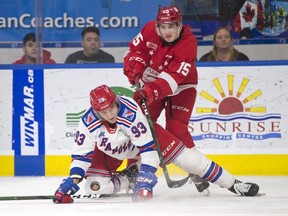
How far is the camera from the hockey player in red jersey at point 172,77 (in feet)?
18.3

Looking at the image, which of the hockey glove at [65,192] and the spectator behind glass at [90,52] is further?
the spectator behind glass at [90,52]

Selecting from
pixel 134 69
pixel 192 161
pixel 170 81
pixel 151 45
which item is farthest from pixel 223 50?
pixel 192 161

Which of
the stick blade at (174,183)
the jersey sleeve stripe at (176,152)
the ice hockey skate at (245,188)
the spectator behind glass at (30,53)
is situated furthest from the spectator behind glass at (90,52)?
the ice hockey skate at (245,188)

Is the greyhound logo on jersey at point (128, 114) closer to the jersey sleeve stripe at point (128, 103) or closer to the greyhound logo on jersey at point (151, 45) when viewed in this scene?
the jersey sleeve stripe at point (128, 103)

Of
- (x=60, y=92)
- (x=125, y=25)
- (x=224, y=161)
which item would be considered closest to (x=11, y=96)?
(x=60, y=92)

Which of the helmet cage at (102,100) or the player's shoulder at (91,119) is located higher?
the helmet cage at (102,100)

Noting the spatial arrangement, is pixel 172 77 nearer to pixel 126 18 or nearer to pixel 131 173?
pixel 131 173

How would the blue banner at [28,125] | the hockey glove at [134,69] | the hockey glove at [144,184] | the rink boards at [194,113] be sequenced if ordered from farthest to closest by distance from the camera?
the blue banner at [28,125], the rink boards at [194,113], the hockey glove at [134,69], the hockey glove at [144,184]

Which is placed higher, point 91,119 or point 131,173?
point 91,119

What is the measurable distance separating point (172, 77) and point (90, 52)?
66.4 inches

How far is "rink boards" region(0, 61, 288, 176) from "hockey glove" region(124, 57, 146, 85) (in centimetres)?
115

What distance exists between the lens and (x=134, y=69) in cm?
587

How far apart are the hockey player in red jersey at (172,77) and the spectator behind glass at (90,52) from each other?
1.23m

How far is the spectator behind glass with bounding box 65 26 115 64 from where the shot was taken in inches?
284
